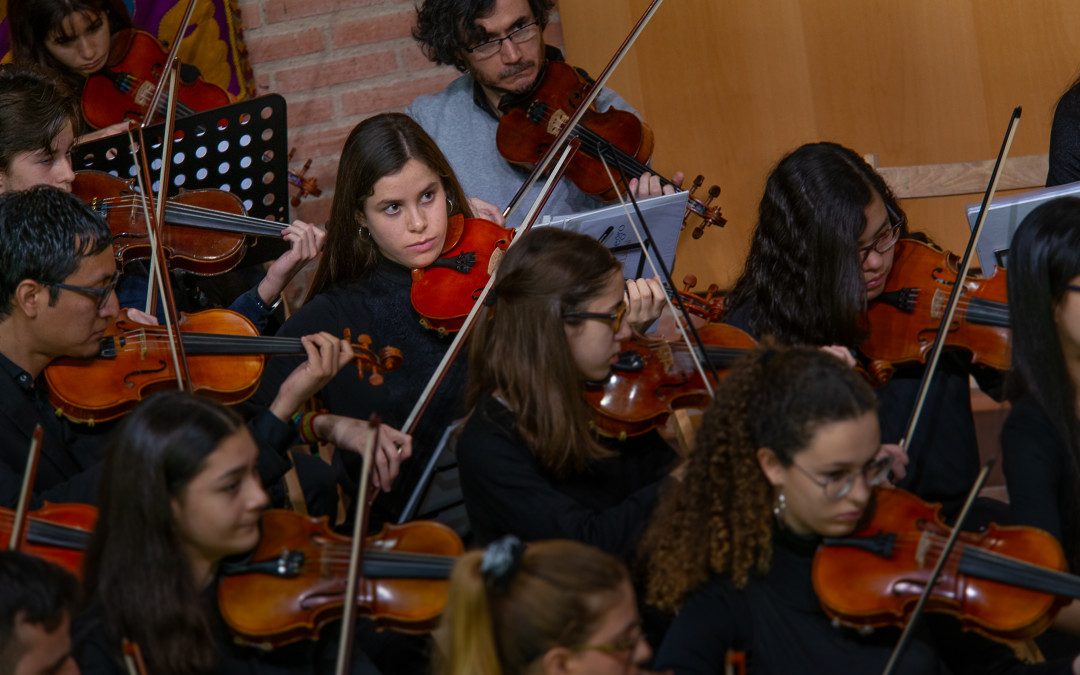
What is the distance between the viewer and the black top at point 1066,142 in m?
2.47

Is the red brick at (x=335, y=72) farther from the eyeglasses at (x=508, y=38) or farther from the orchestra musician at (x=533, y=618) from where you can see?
the orchestra musician at (x=533, y=618)

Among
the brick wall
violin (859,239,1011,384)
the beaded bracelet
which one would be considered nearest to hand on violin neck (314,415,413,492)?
the beaded bracelet

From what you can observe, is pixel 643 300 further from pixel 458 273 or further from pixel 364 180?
pixel 364 180

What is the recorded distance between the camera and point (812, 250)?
7.30ft

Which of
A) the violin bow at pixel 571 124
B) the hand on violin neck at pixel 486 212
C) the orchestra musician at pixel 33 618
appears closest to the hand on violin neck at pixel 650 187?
the violin bow at pixel 571 124

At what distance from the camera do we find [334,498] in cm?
216

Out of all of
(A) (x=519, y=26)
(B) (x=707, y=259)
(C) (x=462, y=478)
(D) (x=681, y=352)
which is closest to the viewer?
(C) (x=462, y=478)

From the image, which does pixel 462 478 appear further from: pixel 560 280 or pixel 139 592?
pixel 139 592

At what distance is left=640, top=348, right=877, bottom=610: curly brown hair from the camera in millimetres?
1480

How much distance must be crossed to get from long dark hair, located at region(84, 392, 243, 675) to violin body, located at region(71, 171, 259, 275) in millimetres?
823

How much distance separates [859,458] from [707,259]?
5.97 ft

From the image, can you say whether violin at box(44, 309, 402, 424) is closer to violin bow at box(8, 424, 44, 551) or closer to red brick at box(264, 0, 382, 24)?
violin bow at box(8, 424, 44, 551)

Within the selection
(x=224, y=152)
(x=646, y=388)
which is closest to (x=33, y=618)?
(x=646, y=388)

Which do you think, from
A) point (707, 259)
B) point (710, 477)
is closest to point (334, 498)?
point (710, 477)
